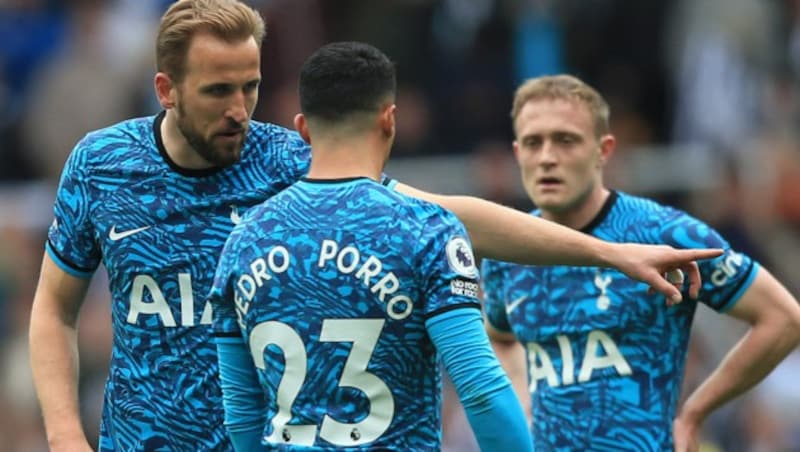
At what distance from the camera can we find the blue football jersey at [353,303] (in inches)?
191

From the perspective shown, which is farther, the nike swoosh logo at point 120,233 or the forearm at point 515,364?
the forearm at point 515,364

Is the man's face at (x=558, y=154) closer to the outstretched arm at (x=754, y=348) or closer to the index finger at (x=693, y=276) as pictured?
the outstretched arm at (x=754, y=348)

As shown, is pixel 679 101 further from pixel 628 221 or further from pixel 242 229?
pixel 242 229

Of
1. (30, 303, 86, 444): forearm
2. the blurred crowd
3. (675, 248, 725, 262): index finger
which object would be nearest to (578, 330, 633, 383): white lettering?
(675, 248, 725, 262): index finger

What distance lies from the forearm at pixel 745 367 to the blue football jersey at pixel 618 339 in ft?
0.34

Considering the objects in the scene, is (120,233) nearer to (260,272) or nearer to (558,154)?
(260,272)

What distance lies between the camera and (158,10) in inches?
527

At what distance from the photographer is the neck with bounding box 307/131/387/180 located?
4996mm

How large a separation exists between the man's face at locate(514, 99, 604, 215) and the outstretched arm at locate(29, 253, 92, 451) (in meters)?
1.97

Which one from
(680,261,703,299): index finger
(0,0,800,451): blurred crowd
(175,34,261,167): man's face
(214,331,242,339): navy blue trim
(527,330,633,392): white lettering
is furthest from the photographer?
(0,0,800,451): blurred crowd

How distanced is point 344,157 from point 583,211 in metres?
2.09

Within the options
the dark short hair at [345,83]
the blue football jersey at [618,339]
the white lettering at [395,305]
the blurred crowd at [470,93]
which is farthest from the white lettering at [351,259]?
the blurred crowd at [470,93]

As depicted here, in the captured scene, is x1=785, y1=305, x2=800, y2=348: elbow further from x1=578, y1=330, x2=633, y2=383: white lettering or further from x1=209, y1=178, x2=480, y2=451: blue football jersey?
x1=209, y1=178, x2=480, y2=451: blue football jersey

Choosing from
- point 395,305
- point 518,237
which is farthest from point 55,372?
point 518,237
